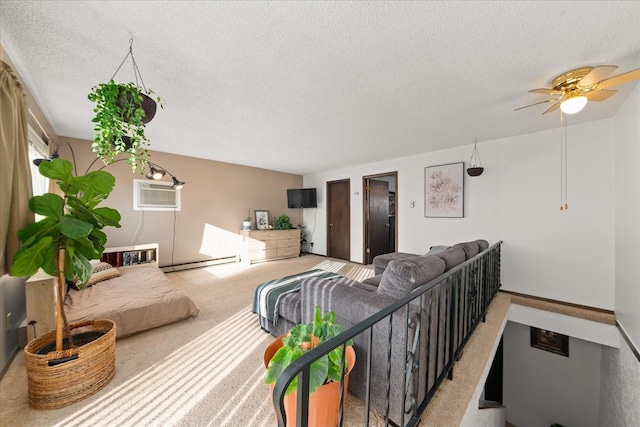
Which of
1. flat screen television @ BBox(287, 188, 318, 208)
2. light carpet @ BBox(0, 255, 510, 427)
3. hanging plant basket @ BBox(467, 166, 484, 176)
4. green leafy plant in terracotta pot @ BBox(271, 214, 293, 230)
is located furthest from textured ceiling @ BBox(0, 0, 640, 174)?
green leafy plant in terracotta pot @ BBox(271, 214, 293, 230)

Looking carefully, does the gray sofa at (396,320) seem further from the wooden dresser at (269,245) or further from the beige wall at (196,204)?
the beige wall at (196,204)

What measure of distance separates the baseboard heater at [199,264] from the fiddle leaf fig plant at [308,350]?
13.8 ft

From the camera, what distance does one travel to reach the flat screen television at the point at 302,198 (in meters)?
6.07

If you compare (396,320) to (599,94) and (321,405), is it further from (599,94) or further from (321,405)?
(599,94)

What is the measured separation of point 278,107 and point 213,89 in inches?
24.4

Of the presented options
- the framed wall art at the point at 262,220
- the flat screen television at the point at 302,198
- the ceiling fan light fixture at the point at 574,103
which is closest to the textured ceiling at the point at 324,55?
the ceiling fan light fixture at the point at 574,103

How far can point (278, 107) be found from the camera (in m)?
2.38

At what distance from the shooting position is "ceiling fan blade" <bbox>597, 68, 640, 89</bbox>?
4.83ft

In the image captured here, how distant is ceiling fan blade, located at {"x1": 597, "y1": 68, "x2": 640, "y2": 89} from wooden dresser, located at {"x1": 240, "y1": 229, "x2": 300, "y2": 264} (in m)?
5.26

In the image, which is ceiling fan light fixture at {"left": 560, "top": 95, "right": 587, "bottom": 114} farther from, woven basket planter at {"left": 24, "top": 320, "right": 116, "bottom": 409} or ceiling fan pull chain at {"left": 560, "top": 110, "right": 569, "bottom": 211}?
woven basket planter at {"left": 24, "top": 320, "right": 116, "bottom": 409}

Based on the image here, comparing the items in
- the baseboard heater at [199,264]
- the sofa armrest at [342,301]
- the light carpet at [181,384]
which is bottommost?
the light carpet at [181,384]

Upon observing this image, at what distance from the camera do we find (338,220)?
5.76 m

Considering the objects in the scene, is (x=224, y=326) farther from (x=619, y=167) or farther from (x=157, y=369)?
(x=619, y=167)

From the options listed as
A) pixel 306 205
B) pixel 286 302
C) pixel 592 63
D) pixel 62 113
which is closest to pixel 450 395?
pixel 286 302
